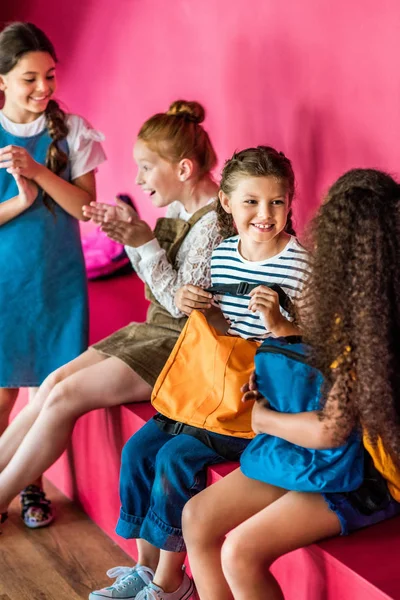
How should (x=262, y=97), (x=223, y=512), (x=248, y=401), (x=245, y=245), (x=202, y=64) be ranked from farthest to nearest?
(x=202, y=64) → (x=262, y=97) → (x=245, y=245) → (x=248, y=401) → (x=223, y=512)

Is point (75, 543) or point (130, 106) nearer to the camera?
point (75, 543)

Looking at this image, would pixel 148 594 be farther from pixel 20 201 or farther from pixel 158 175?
pixel 20 201

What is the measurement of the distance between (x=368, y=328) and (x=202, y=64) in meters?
1.68

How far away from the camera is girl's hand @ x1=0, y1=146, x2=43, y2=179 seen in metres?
2.38

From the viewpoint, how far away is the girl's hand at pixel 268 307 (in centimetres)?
186

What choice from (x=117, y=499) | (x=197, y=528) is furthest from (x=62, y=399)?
(x=197, y=528)

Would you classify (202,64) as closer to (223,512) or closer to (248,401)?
(248,401)

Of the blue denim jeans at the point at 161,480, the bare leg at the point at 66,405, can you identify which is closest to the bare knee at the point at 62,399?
the bare leg at the point at 66,405

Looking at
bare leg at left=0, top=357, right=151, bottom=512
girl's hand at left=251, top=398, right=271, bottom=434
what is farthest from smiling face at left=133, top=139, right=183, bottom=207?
girl's hand at left=251, top=398, right=271, bottom=434

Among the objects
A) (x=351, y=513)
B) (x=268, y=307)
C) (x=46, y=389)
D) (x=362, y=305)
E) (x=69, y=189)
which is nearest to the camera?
(x=362, y=305)

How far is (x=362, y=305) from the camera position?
1522mm

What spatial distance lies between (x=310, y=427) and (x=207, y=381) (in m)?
0.41

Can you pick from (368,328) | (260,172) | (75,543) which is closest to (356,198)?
(368,328)

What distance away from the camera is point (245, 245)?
2.08 metres
